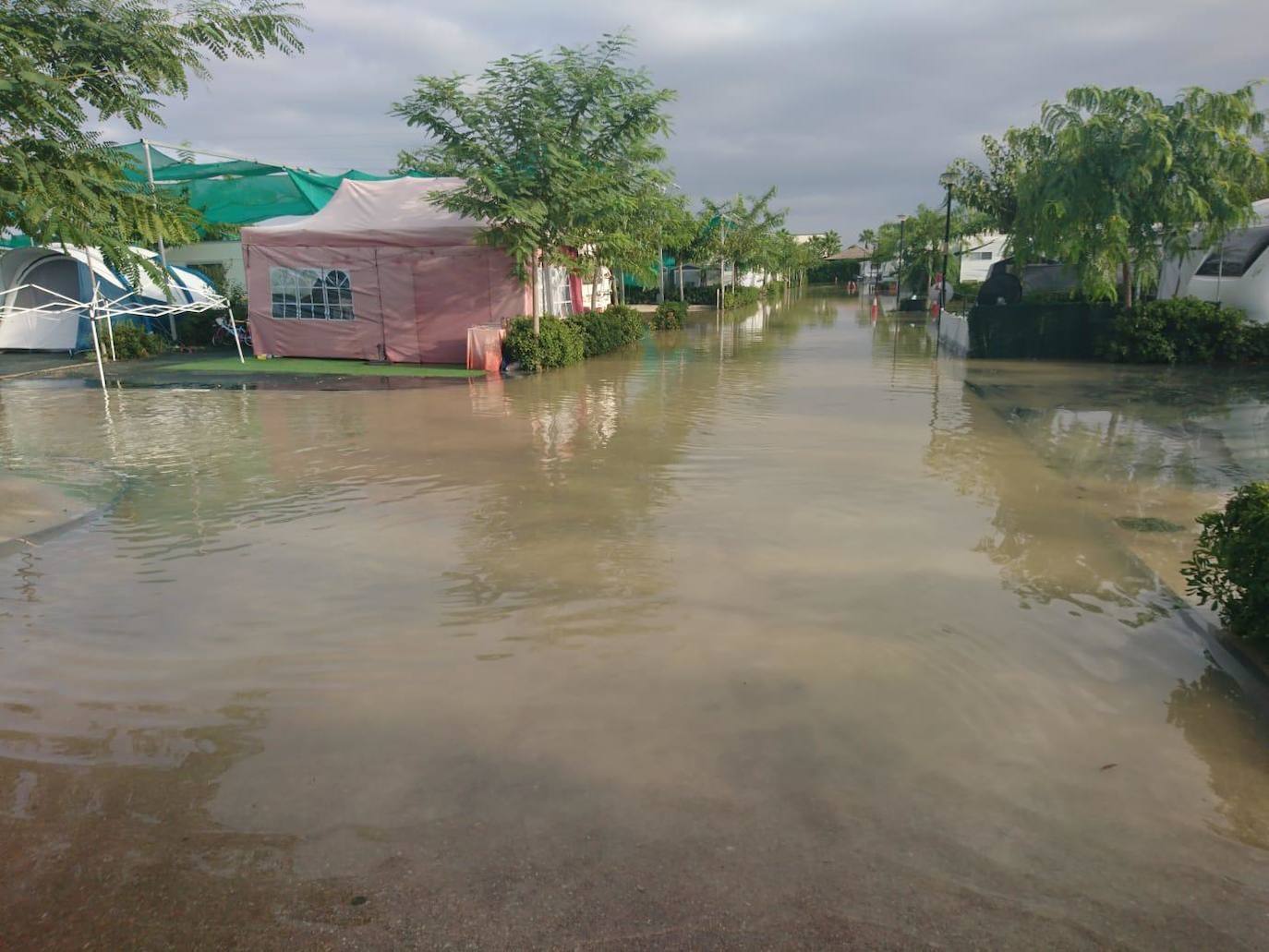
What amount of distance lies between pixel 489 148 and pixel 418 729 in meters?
14.0

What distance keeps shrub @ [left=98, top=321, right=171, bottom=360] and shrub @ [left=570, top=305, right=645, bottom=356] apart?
34.2 feet

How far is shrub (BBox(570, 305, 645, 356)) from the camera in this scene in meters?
19.9

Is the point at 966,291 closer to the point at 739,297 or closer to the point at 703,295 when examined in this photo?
the point at 739,297

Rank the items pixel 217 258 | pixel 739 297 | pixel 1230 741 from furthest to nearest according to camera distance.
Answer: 1. pixel 739 297
2. pixel 217 258
3. pixel 1230 741

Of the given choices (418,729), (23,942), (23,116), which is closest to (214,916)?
(23,942)

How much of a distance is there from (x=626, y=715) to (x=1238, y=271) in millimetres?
20966

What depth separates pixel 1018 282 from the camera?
2414 cm

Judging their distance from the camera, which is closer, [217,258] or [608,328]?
[608,328]

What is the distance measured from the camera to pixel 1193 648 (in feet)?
15.1

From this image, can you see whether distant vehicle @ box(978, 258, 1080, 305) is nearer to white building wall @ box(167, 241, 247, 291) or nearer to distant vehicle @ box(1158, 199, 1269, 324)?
distant vehicle @ box(1158, 199, 1269, 324)

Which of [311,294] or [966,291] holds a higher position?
[966,291]

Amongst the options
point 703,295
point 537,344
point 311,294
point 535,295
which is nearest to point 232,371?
point 311,294

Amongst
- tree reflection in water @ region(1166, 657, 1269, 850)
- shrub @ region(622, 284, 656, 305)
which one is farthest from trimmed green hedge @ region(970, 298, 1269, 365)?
shrub @ region(622, 284, 656, 305)

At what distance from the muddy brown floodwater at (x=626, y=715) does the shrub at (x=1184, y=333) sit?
10.2 m
